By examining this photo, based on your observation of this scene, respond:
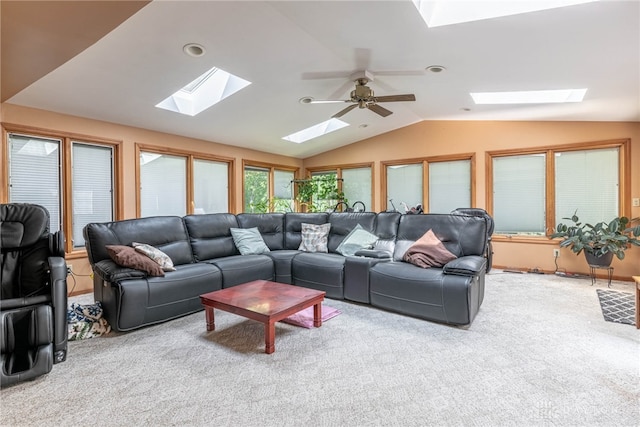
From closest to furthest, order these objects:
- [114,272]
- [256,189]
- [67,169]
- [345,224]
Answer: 1. [114,272]
2. [67,169]
3. [345,224]
4. [256,189]

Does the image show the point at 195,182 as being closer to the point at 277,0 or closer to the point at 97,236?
the point at 97,236

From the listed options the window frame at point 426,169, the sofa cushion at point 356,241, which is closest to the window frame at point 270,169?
the window frame at point 426,169

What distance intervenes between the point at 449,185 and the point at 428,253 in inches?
122

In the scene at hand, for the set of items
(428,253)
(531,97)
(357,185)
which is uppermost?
(531,97)

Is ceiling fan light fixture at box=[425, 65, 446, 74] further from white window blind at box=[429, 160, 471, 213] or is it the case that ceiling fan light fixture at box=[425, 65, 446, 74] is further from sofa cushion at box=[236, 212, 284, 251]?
sofa cushion at box=[236, 212, 284, 251]

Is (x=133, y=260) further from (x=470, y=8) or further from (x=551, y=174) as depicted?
(x=551, y=174)

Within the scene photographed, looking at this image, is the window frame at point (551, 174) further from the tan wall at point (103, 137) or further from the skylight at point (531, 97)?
the tan wall at point (103, 137)

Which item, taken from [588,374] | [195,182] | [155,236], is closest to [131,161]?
[195,182]

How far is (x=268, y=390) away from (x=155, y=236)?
2.49 metres

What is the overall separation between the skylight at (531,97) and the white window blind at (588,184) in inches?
53.7

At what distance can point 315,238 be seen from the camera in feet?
15.0

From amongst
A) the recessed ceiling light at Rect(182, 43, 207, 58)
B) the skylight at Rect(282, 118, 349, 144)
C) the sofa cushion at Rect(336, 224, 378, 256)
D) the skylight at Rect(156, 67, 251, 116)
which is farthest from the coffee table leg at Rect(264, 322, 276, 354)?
the skylight at Rect(282, 118, 349, 144)

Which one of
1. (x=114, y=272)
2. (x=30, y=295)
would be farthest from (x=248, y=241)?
(x=30, y=295)

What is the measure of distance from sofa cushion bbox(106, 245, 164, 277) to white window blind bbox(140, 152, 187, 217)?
6.18 ft
